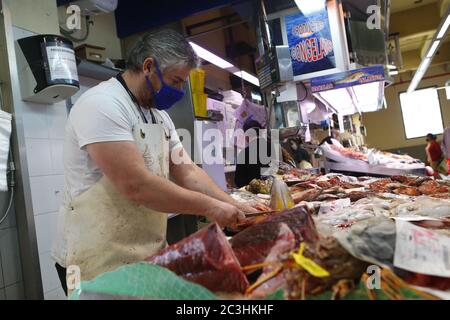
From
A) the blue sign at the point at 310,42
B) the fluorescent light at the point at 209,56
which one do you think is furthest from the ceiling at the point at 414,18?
the fluorescent light at the point at 209,56

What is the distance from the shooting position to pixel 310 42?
5359 mm

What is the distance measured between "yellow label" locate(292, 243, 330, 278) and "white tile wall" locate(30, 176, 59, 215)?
246 cm

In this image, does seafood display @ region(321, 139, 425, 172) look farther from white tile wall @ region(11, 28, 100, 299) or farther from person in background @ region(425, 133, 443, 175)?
person in background @ region(425, 133, 443, 175)

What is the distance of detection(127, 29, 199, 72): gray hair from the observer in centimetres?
200

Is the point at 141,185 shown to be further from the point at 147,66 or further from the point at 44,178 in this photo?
the point at 44,178

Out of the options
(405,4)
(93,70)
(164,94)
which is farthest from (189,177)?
(405,4)

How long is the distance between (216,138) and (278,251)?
3850 mm

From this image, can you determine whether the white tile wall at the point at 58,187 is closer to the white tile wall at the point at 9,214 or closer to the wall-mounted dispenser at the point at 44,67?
the white tile wall at the point at 9,214

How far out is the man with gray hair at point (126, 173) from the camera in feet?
5.71


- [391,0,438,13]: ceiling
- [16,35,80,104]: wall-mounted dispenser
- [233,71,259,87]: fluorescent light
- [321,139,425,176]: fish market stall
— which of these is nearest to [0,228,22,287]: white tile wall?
[16,35,80,104]: wall-mounted dispenser

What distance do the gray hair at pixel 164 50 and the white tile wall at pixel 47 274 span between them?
1726mm

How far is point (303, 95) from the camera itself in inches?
271
